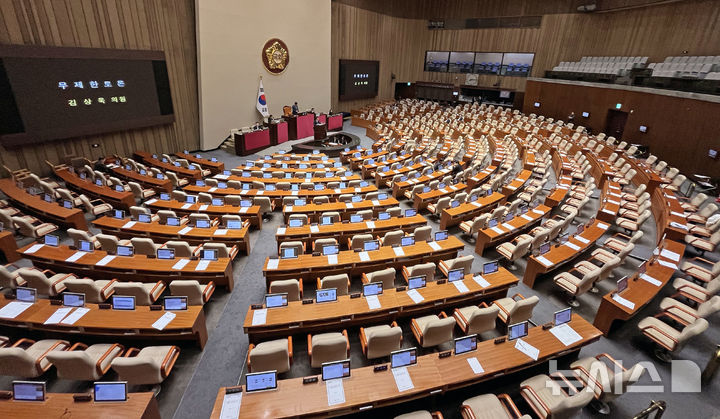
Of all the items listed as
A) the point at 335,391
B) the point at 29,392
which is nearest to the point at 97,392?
the point at 29,392

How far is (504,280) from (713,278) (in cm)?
431

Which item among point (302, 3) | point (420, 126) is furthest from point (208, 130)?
point (420, 126)

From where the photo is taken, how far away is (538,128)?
2070 cm

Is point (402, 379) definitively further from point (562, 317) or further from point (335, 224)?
point (335, 224)

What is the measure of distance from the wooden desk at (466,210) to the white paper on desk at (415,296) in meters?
4.18

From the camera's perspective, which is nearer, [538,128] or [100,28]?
[100,28]

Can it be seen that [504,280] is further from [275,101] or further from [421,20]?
[421,20]

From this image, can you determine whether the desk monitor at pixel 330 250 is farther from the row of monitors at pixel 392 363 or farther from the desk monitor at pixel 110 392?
the desk monitor at pixel 110 392

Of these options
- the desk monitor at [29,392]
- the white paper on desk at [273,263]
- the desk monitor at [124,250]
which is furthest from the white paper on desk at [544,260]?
the desk monitor at [124,250]

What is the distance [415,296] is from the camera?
5.82m

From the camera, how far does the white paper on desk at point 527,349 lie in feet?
15.3

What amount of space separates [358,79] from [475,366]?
2687cm

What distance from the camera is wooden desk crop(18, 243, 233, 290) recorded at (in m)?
6.48

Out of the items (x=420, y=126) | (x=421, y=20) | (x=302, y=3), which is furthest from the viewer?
(x=421, y=20)
